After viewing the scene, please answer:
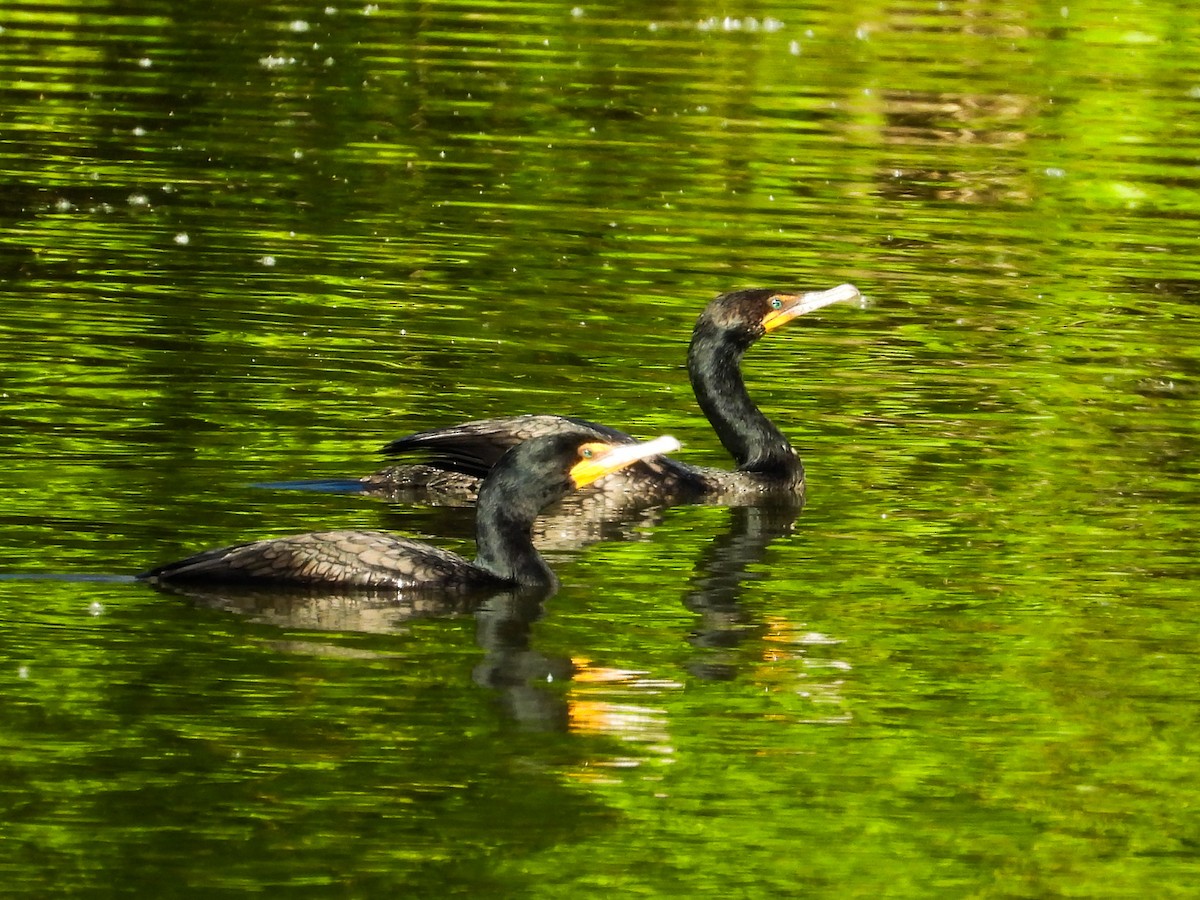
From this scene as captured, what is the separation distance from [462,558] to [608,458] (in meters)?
0.73

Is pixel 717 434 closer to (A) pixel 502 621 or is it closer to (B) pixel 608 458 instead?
(B) pixel 608 458

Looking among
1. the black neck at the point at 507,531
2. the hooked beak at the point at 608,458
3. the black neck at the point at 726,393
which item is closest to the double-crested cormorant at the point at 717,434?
the black neck at the point at 726,393

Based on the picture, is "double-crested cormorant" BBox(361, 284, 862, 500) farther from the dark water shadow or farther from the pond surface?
the dark water shadow

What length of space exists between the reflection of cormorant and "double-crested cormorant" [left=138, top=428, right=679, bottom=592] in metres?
0.70

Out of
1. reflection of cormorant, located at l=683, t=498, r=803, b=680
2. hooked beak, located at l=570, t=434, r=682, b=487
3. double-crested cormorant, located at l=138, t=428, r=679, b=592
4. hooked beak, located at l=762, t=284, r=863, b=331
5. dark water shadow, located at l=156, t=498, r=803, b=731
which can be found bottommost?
reflection of cormorant, located at l=683, t=498, r=803, b=680

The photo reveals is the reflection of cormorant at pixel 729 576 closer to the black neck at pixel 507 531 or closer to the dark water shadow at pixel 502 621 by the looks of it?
the dark water shadow at pixel 502 621

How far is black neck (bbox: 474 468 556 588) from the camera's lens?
10.4 meters

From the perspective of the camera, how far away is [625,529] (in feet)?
39.8

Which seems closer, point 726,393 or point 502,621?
point 502,621

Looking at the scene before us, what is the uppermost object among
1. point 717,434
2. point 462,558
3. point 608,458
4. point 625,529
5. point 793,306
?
point 793,306

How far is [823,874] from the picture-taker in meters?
7.63

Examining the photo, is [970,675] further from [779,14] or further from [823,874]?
[779,14]

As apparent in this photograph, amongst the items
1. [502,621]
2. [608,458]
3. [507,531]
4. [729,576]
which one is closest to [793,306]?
[729,576]

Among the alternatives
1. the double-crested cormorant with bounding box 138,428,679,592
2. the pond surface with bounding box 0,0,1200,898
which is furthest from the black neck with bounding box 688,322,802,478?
the double-crested cormorant with bounding box 138,428,679,592
